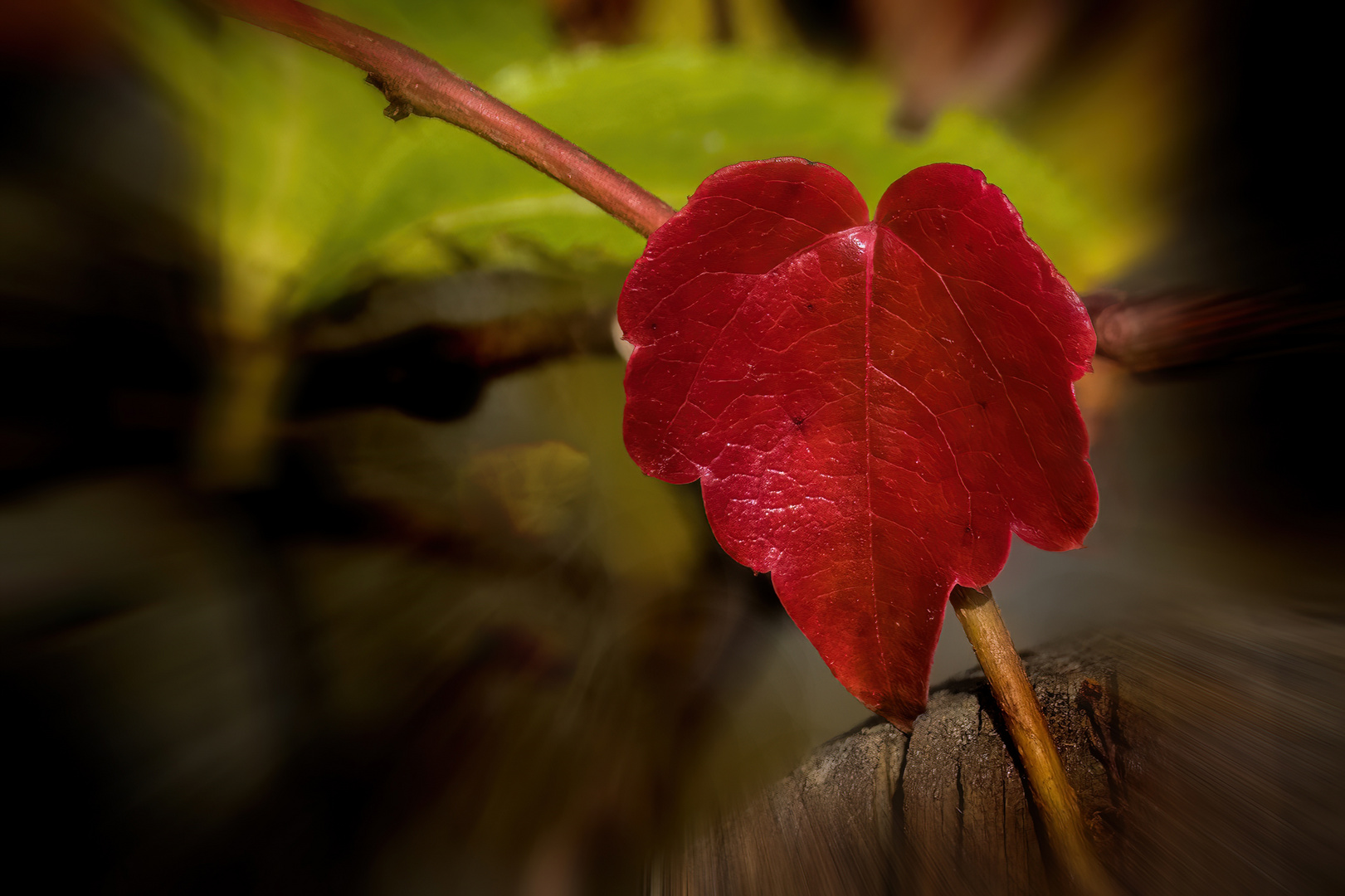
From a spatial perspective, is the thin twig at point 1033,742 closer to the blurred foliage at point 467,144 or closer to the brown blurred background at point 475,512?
the brown blurred background at point 475,512

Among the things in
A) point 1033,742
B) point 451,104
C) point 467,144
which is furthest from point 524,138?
point 1033,742

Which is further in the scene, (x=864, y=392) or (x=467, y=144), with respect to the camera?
(x=467, y=144)

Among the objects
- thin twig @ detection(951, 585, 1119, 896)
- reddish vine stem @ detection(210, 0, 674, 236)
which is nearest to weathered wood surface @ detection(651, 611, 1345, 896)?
thin twig @ detection(951, 585, 1119, 896)

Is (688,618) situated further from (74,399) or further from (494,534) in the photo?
(74,399)

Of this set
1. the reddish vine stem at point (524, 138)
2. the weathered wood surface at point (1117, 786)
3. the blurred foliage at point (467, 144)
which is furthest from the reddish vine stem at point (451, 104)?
the weathered wood surface at point (1117, 786)

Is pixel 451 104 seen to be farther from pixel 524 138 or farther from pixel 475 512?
pixel 475 512

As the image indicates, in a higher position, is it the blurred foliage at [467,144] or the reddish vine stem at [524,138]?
the blurred foliage at [467,144]

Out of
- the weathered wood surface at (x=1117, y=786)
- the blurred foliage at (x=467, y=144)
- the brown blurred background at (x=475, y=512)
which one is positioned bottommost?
the weathered wood surface at (x=1117, y=786)

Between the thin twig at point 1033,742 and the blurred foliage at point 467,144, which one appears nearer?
the thin twig at point 1033,742

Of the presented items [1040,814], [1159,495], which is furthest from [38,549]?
[1159,495]
